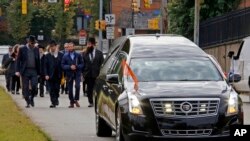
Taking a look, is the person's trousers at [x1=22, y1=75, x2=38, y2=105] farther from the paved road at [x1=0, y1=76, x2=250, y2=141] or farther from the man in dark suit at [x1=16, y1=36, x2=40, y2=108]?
the paved road at [x1=0, y1=76, x2=250, y2=141]

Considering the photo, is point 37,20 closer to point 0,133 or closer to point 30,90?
point 30,90

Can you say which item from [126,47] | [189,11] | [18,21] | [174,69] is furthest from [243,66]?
[18,21]

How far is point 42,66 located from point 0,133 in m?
9.11

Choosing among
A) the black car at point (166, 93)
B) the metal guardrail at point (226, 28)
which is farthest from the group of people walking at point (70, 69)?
the metal guardrail at point (226, 28)

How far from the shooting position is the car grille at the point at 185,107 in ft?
36.5

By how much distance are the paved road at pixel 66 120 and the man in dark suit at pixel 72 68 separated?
448 millimetres

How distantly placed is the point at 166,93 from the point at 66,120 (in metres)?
A: 6.89

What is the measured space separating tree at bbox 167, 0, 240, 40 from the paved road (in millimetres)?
20671

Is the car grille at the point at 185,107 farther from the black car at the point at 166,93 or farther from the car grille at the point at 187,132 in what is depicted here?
the car grille at the point at 187,132

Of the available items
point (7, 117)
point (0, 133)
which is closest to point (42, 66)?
point (7, 117)

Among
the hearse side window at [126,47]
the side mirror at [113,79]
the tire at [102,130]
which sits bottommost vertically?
the tire at [102,130]

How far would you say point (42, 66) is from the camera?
2317 cm

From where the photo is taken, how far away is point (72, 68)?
22188 millimetres

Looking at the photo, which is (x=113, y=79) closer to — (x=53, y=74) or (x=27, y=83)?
(x=27, y=83)
